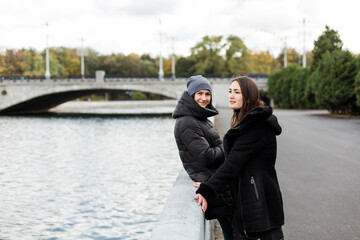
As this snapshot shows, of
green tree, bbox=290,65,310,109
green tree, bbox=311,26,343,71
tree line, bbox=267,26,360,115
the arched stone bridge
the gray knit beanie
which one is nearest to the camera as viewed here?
the gray knit beanie

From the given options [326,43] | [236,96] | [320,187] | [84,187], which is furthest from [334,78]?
[236,96]

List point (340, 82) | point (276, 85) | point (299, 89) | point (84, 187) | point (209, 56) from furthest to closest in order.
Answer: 1. point (209, 56)
2. point (276, 85)
3. point (299, 89)
4. point (340, 82)
5. point (84, 187)

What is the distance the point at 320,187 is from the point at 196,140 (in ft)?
18.3

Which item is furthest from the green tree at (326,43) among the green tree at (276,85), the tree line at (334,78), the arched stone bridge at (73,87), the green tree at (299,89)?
the arched stone bridge at (73,87)

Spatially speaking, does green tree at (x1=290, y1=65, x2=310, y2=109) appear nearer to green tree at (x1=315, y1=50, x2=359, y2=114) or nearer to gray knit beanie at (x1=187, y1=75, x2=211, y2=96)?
green tree at (x1=315, y1=50, x2=359, y2=114)

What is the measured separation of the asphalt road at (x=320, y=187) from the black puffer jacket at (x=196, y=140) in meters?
2.16

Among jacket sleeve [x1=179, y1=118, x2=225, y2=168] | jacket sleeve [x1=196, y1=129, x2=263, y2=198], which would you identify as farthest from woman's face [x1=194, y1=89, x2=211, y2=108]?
jacket sleeve [x1=196, y1=129, x2=263, y2=198]

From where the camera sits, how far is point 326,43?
3994cm

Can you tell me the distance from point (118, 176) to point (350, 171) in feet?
23.6

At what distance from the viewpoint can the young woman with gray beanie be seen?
3908mm

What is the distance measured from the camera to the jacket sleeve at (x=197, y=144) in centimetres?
390

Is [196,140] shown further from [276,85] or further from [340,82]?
[276,85]

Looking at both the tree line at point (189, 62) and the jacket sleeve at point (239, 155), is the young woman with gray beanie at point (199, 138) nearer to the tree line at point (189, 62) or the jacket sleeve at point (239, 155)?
the jacket sleeve at point (239, 155)

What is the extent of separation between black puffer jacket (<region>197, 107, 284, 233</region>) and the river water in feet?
20.1
